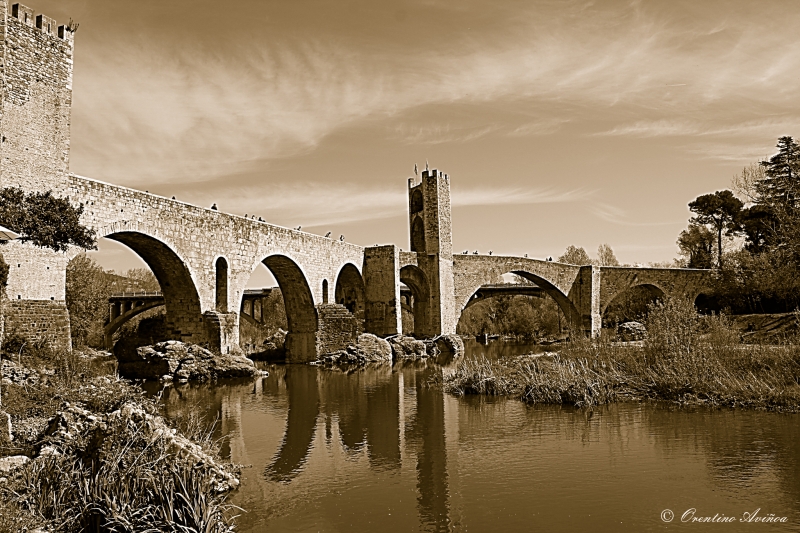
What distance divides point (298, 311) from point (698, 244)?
3120cm

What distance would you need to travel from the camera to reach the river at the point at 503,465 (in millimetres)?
6637

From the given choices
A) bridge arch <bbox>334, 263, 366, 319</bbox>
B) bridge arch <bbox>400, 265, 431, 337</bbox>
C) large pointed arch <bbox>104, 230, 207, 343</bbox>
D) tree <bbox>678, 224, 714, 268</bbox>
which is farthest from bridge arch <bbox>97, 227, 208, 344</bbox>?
tree <bbox>678, 224, 714, 268</bbox>

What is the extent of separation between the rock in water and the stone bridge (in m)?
0.53

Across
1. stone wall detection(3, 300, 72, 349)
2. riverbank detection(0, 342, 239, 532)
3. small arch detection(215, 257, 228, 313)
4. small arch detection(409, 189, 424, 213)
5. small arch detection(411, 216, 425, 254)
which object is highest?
small arch detection(409, 189, 424, 213)

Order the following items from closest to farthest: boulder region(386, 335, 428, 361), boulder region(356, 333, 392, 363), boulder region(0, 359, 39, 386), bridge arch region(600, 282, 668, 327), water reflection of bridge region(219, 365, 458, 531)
Answer: water reflection of bridge region(219, 365, 458, 531) → boulder region(0, 359, 39, 386) → boulder region(356, 333, 392, 363) → boulder region(386, 335, 428, 361) → bridge arch region(600, 282, 668, 327)

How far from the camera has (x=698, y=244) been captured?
4553cm

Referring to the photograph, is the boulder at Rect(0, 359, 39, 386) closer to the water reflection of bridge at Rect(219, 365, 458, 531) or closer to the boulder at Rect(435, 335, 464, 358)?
the water reflection of bridge at Rect(219, 365, 458, 531)

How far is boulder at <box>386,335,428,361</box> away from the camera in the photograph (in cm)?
2715

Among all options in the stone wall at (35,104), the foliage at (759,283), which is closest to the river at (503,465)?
the stone wall at (35,104)

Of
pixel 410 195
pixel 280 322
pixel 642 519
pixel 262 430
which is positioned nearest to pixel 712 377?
pixel 642 519

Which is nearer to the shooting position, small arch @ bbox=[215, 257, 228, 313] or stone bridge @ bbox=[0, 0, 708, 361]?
stone bridge @ bbox=[0, 0, 708, 361]

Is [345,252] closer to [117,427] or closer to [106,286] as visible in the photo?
[106,286]

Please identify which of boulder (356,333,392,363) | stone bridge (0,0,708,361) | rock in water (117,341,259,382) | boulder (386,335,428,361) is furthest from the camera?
boulder (386,335,428,361)

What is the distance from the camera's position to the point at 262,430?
11.2 meters
